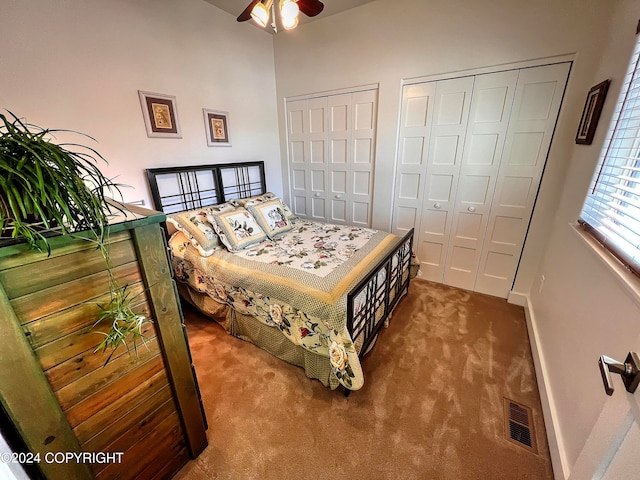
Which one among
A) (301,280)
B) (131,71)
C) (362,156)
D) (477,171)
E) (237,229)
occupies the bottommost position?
(301,280)

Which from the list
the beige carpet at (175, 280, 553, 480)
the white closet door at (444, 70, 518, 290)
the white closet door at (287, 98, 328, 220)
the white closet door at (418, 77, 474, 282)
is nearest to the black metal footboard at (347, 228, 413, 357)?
the beige carpet at (175, 280, 553, 480)

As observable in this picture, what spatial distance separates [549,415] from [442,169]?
204 centimetres

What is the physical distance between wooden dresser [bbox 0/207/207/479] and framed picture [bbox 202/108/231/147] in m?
1.83

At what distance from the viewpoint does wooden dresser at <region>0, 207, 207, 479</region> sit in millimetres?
728

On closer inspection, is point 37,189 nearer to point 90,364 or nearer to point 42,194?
point 42,194

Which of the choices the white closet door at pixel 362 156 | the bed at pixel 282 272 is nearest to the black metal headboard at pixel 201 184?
the bed at pixel 282 272

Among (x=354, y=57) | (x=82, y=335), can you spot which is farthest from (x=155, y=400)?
(x=354, y=57)

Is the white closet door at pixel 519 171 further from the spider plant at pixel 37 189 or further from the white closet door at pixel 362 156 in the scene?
the spider plant at pixel 37 189

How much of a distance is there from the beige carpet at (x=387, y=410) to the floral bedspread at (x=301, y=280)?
11.3 inches

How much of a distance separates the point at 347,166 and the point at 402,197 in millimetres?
753

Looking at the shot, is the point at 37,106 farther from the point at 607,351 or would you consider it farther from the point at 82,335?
the point at 607,351

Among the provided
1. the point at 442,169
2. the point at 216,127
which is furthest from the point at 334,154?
the point at 216,127

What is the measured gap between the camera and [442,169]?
2.57 meters

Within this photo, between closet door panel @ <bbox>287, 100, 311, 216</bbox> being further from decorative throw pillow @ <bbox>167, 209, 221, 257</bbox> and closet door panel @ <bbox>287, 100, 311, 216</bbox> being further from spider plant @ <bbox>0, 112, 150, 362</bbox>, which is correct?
spider plant @ <bbox>0, 112, 150, 362</bbox>
